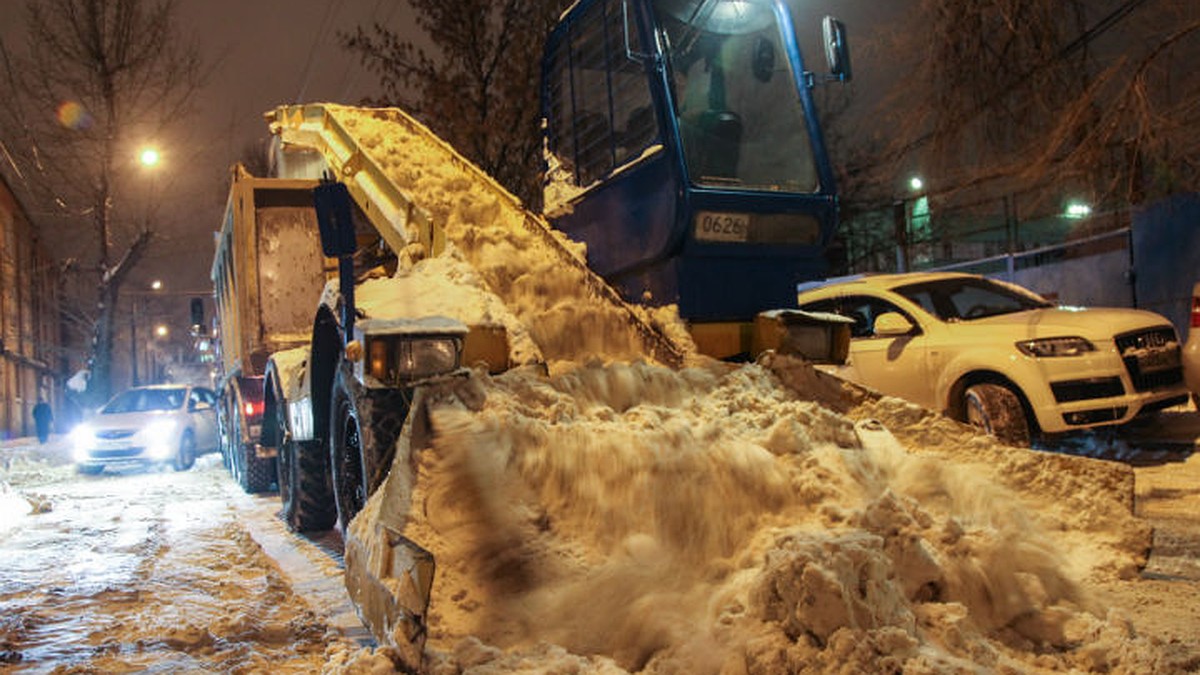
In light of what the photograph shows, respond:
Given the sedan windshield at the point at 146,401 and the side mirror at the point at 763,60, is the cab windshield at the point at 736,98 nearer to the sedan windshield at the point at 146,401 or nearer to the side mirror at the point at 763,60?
the side mirror at the point at 763,60

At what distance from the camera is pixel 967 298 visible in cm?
888

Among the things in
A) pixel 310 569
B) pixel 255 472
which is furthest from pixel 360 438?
pixel 255 472

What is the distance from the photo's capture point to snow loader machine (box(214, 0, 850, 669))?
172 inches

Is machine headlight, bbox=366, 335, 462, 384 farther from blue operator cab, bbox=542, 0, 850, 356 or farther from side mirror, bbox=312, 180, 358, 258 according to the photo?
blue operator cab, bbox=542, 0, 850, 356

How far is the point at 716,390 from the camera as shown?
13.5 ft

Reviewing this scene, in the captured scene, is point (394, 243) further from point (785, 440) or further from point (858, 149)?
point (858, 149)

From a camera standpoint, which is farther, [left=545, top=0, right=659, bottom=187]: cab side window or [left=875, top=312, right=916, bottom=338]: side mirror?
[left=875, top=312, right=916, bottom=338]: side mirror

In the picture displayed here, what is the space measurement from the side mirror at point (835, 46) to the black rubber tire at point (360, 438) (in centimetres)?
341

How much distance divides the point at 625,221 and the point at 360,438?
6.79ft

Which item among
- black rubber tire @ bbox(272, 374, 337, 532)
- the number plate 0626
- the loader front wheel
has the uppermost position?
the number plate 0626

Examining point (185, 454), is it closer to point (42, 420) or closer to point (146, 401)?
point (146, 401)

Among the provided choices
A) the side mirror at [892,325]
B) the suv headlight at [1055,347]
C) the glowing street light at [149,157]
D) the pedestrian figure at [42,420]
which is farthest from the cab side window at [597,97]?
the pedestrian figure at [42,420]

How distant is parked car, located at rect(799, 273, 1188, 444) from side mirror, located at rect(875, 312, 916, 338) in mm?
10

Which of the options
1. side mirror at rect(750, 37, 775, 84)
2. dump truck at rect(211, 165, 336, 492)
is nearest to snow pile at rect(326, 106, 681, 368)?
side mirror at rect(750, 37, 775, 84)
